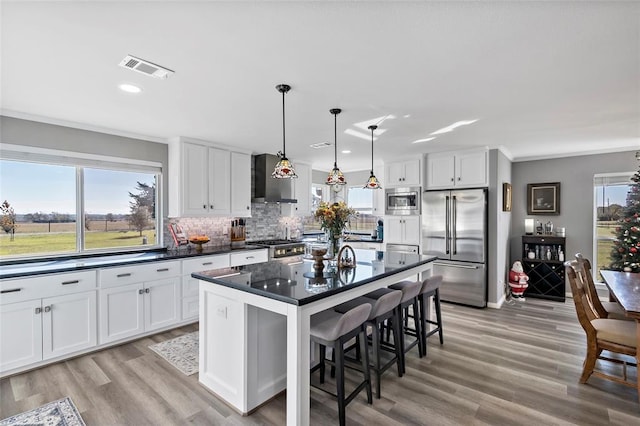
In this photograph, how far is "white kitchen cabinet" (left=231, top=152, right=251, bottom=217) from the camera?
5.00 meters

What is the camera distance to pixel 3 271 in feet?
9.52

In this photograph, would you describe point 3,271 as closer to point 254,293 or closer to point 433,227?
point 254,293

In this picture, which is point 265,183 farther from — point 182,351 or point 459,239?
point 459,239

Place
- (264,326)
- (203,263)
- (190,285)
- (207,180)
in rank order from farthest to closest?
(207,180) → (203,263) → (190,285) → (264,326)

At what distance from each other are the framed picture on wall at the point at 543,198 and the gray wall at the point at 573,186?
2.8 inches

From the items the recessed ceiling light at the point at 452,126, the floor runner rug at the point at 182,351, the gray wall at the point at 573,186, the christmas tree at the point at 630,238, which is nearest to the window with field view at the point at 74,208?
the floor runner rug at the point at 182,351

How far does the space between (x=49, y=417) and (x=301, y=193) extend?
4.69 m

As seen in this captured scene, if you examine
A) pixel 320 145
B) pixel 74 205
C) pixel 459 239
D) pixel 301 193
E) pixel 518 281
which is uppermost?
pixel 320 145

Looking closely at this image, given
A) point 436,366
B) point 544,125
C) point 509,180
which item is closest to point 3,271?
point 436,366

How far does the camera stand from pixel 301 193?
6.27 metres

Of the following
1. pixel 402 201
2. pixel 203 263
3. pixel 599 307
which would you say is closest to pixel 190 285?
pixel 203 263

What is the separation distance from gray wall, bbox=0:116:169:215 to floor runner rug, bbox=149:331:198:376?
187cm

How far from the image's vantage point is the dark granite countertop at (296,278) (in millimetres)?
2078

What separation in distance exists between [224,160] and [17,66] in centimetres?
272
